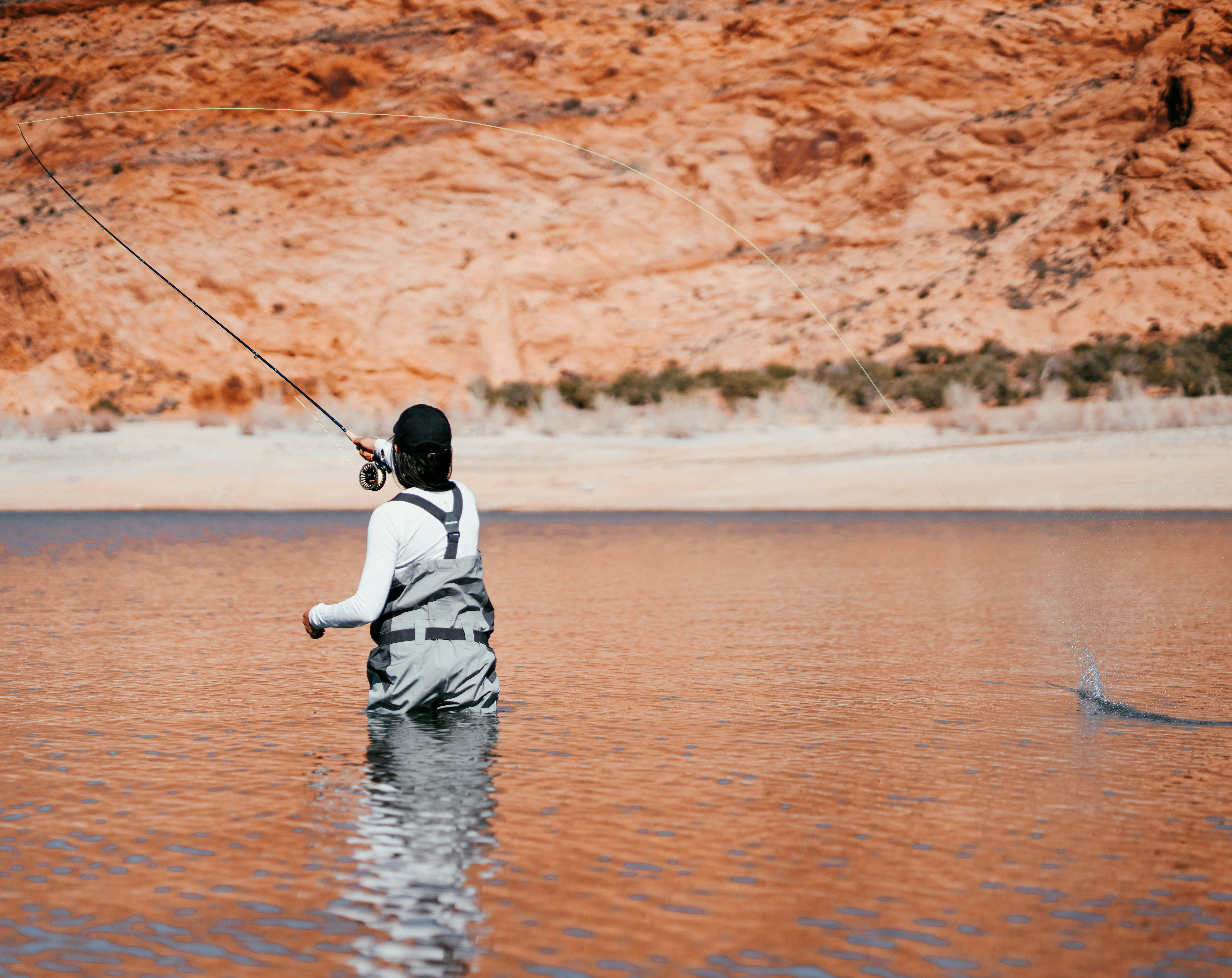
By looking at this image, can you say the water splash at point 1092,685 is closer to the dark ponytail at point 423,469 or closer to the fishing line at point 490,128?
the fishing line at point 490,128

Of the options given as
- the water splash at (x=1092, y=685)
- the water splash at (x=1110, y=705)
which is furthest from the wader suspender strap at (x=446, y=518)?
the water splash at (x=1092, y=685)

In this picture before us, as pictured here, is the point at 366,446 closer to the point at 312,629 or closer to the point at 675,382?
the point at 312,629

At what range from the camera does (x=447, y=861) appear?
4.36m

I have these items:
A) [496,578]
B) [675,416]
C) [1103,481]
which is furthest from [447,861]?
[675,416]

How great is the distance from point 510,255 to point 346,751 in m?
36.3

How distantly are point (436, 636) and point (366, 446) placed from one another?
3.43 feet

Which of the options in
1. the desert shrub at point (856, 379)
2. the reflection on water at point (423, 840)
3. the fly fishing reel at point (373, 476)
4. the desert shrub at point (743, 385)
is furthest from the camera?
the desert shrub at point (743, 385)

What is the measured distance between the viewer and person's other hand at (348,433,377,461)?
245 inches

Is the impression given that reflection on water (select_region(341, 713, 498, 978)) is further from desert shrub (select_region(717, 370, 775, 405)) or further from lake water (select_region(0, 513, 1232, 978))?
desert shrub (select_region(717, 370, 775, 405))

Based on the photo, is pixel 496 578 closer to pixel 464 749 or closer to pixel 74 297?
pixel 464 749

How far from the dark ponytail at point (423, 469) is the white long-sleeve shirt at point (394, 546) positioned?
0.04 meters

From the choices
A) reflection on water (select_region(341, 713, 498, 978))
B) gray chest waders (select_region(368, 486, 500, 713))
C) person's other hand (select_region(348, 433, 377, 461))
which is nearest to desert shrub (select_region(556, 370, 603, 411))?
Answer: person's other hand (select_region(348, 433, 377, 461))

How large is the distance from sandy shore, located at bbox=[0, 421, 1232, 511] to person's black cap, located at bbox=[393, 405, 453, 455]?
15.8 meters

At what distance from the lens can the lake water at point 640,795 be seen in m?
3.72
